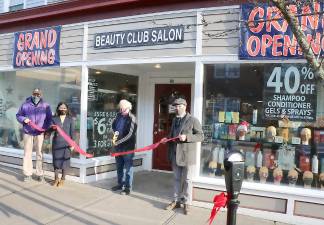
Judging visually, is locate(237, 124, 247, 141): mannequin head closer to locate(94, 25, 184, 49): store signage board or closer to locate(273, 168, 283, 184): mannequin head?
locate(273, 168, 283, 184): mannequin head

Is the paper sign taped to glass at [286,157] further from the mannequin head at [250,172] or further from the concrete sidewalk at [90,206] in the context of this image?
the concrete sidewalk at [90,206]

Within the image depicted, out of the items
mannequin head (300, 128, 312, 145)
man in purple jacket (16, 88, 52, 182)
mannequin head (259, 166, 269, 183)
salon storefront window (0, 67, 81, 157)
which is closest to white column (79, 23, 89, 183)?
salon storefront window (0, 67, 81, 157)

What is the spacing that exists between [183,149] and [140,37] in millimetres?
2362

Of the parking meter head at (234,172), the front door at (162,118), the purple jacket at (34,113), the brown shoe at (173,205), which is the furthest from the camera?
the front door at (162,118)

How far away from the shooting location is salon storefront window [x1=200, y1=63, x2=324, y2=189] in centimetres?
587

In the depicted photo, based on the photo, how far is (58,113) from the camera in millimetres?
7426

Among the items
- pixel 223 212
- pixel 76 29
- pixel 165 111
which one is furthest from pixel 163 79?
pixel 223 212

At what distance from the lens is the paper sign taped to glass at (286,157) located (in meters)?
6.03

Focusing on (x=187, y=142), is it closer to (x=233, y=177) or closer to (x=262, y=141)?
(x=262, y=141)

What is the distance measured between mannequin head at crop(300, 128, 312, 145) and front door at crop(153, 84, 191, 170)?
11.2 ft

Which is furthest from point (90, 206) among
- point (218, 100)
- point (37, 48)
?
point (37, 48)

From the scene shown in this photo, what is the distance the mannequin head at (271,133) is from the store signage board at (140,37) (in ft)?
6.88

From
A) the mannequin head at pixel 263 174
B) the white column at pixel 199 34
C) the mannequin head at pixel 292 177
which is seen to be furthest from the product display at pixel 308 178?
the white column at pixel 199 34

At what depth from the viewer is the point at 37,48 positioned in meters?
8.47
